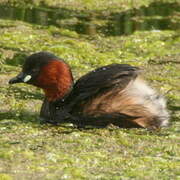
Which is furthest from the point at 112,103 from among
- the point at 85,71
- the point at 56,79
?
the point at 85,71

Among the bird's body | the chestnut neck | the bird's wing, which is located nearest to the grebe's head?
the chestnut neck

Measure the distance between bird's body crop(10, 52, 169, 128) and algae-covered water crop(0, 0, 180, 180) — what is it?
5.1 inches

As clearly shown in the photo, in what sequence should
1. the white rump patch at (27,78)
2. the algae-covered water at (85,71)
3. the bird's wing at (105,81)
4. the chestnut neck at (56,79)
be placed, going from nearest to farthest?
the algae-covered water at (85,71) < the bird's wing at (105,81) < the chestnut neck at (56,79) < the white rump patch at (27,78)

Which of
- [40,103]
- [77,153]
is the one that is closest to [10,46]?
[40,103]

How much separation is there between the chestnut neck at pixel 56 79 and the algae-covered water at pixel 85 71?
305 millimetres

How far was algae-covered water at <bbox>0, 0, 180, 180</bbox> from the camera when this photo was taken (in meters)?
4.85

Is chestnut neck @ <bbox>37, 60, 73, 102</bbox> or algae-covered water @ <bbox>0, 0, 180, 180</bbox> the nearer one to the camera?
algae-covered water @ <bbox>0, 0, 180, 180</bbox>

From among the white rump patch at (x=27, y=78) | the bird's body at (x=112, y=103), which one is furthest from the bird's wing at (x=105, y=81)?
the white rump patch at (x=27, y=78)

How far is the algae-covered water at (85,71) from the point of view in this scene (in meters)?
4.85

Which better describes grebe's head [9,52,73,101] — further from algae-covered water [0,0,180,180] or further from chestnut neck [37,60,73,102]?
algae-covered water [0,0,180,180]

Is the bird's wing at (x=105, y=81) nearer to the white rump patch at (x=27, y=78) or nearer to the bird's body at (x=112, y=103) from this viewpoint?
the bird's body at (x=112, y=103)

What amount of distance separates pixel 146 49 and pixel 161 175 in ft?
14.7

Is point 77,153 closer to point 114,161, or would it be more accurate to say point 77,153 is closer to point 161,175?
point 114,161

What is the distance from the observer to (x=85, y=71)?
7.89m
